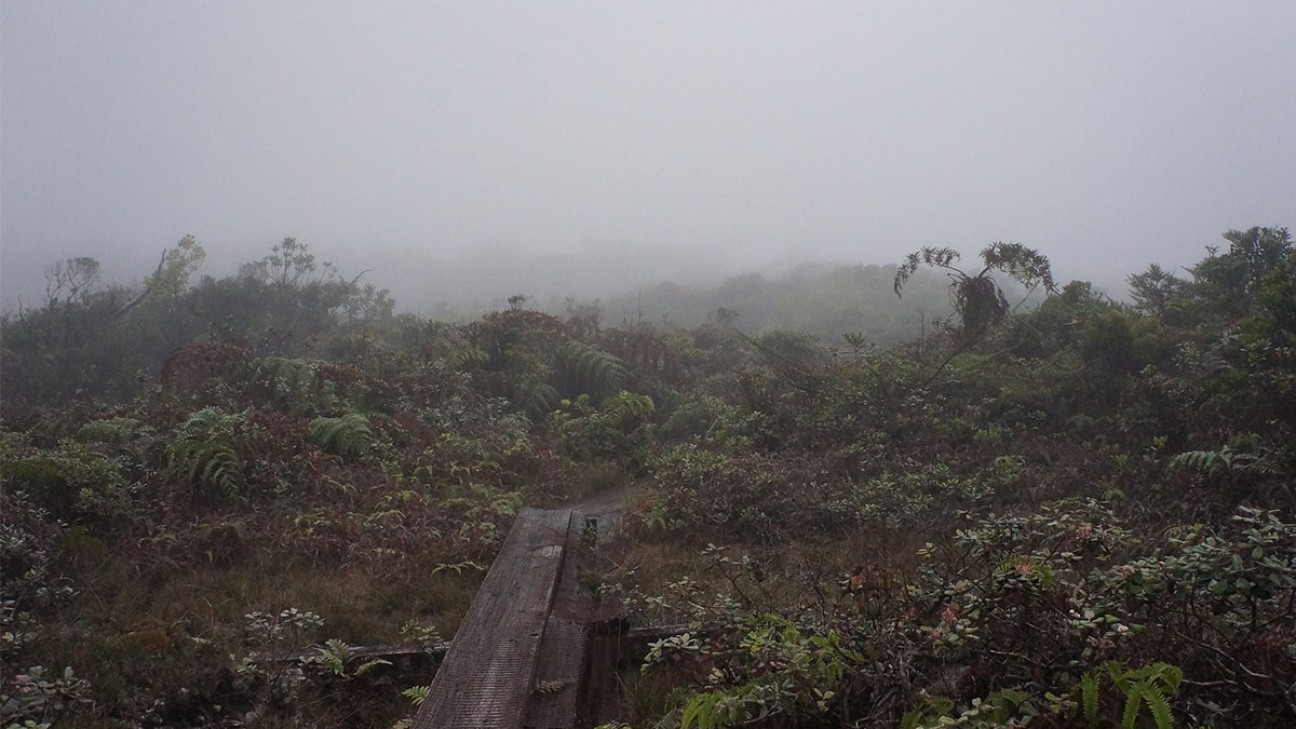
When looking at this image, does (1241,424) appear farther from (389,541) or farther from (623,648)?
(389,541)

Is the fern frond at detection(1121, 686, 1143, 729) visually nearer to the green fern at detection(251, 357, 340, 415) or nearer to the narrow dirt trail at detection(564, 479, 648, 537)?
the narrow dirt trail at detection(564, 479, 648, 537)

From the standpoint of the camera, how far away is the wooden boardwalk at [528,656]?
3420mm

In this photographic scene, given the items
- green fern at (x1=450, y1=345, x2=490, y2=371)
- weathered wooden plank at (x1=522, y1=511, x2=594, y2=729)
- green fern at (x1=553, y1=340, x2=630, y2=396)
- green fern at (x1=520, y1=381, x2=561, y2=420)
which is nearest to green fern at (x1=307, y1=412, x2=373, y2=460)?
green fern at (x1=520, y1=381, x2=561, y2=420)

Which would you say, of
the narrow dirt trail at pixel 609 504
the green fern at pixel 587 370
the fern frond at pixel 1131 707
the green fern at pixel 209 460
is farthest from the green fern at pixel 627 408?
the fern frond at pixel 1131 707

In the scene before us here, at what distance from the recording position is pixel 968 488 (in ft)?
21.5

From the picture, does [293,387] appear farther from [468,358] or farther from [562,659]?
[562,659]

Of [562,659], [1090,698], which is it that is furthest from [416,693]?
[1090,698]

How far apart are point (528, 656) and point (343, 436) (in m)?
5.08

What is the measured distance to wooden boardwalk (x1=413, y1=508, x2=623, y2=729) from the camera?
11.2 ft

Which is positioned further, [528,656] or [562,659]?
[562,659]

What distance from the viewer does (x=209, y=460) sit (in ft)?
22.2

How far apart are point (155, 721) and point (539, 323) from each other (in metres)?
10.1

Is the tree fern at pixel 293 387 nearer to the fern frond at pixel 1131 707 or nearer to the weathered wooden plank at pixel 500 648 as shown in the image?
the weathered wooden plank at pixel 500 648

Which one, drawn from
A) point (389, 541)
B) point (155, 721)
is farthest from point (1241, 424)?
point (155, 721)
